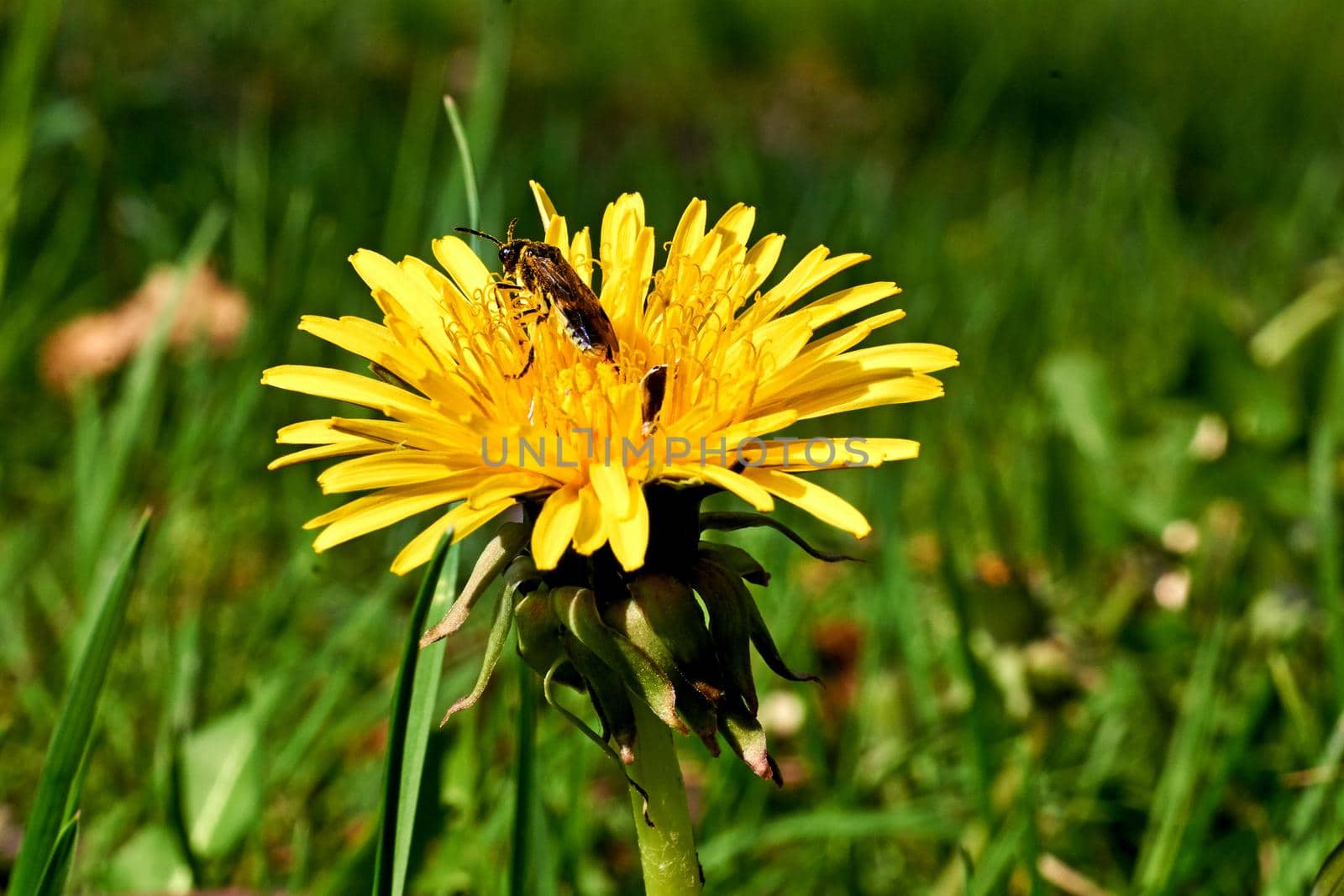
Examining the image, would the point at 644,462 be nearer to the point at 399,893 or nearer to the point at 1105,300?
the point at 399,893

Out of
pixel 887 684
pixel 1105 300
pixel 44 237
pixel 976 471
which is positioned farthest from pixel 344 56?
pixel 887 684

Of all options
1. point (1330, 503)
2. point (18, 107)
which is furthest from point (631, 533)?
point (18, 107)

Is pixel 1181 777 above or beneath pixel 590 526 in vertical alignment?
beneath

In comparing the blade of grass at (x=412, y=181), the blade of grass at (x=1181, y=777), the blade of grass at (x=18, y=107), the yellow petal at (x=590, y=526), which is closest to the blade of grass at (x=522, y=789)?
the yellow petal at (x=590, y=526)

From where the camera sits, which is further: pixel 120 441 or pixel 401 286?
pixel 120 441

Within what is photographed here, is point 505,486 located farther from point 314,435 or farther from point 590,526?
point 314,435

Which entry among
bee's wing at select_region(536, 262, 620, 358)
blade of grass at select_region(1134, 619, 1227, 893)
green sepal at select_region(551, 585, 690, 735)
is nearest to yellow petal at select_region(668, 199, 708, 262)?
bee's wing at select_region(536, 262, 620, 358)
